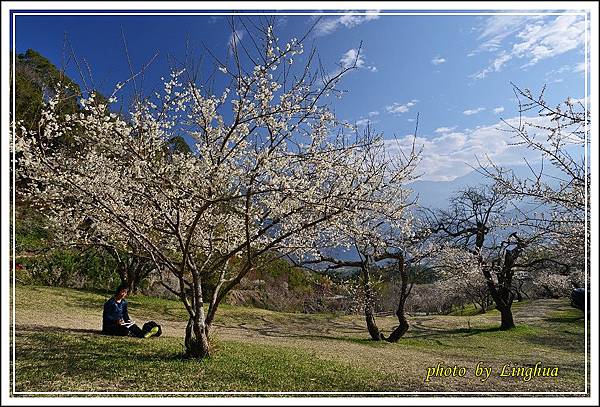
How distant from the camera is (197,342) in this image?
19.1 ft

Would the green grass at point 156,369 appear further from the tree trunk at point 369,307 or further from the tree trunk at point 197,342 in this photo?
the tree trunk at point 369,307

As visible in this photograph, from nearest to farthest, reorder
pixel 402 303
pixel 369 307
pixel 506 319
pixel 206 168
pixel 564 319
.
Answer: pixel 206 168, pixel 369 307, pixel 402 303, pixel 506 319, pixel 564 319

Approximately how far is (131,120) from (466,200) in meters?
12.5

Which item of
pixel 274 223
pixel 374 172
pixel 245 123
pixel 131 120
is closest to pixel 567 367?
pixel 374 172

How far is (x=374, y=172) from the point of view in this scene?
5.59 metres

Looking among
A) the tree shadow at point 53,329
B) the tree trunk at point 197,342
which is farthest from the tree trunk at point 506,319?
the tree shadow at point 53,329

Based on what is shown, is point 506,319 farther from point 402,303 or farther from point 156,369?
point 156,369

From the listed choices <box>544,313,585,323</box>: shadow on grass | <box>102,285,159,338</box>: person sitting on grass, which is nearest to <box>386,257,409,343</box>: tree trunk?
<box>102,285,159,338</box>: person sitting on grass

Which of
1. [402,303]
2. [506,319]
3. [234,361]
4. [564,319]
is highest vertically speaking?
[402,303]

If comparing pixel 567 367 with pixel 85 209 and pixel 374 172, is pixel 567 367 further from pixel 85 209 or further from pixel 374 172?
pixel 85 209

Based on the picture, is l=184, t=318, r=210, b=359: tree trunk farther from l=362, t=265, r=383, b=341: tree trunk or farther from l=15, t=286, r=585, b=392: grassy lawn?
l=362, t=265, r=383, b=341: tree trunk

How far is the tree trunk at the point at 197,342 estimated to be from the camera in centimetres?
575

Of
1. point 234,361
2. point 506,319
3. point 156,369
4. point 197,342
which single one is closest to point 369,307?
point 234,361

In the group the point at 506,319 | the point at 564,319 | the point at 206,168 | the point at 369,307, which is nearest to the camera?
the point at 206,168
